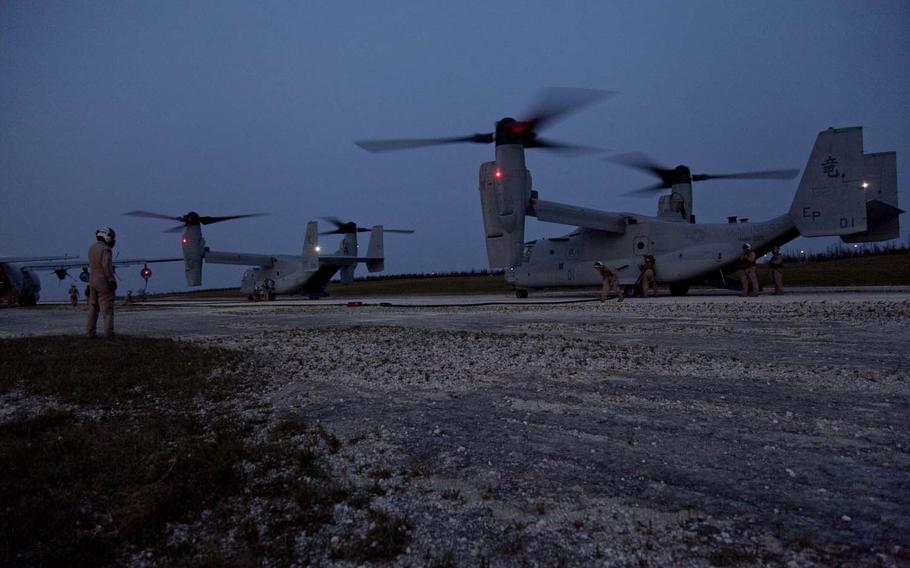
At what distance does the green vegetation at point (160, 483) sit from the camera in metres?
2.04

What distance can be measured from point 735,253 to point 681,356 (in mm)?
14908

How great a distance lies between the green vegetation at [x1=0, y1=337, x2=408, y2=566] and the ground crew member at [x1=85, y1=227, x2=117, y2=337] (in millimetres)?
5101

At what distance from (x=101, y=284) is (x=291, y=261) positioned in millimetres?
24998

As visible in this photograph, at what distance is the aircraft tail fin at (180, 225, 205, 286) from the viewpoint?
3116 centimetres

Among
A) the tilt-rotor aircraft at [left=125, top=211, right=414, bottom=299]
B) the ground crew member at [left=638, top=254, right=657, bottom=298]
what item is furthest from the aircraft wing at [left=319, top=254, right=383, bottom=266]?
the ground crew member at [left=638, top=254, right=657, bottom=298]

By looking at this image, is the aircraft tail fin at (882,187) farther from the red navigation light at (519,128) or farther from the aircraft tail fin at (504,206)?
the red navigation light at (519,128)

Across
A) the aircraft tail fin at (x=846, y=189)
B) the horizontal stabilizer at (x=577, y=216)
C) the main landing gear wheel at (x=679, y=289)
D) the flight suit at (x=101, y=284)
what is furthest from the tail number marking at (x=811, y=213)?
the flight suit at (x=101, y=284)

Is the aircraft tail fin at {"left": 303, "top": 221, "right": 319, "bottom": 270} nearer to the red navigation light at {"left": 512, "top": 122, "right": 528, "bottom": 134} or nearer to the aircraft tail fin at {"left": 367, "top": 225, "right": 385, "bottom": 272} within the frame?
the aircraft tail fin at {"left": 367, "top": 225, "right": 385, "bottom": 272}

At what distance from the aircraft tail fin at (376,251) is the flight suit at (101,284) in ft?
78.8

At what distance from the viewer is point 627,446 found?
3.04 m

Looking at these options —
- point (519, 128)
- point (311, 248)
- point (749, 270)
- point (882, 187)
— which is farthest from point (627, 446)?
point (311, 248)

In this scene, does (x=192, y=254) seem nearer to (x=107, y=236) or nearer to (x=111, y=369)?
(x=107, y=236)

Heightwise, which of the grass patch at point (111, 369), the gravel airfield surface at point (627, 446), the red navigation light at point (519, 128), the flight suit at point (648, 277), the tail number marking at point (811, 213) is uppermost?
the red navigation light at point (519, 128)

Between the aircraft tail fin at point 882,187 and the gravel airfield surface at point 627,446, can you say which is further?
the aircraft tail fin at point 882,187
